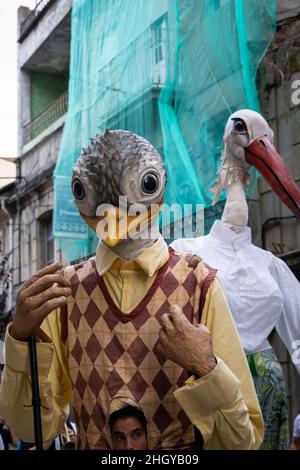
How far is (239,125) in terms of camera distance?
152 inches

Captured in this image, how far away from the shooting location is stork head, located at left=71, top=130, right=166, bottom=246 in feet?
7.81

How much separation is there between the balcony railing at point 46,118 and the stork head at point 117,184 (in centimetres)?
1263

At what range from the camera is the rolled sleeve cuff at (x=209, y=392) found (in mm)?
2119

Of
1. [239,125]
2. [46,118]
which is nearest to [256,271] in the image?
[239,125]

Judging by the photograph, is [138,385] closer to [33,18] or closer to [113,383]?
[113,383]

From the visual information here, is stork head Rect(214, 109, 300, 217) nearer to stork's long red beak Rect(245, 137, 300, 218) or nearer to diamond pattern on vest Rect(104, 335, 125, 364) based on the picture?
stork's long red beak Rect(245, 137, 300, 218)

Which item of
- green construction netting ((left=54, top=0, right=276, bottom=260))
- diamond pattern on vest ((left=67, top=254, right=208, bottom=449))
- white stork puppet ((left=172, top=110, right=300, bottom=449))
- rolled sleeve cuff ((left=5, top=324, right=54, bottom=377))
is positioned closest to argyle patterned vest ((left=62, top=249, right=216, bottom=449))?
diamond pattern on vest ((left=67, top=254, right=208, bottom=449))

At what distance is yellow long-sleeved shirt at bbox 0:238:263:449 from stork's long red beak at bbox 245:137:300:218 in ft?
4.42

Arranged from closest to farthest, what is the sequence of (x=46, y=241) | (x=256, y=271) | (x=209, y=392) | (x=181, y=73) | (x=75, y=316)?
1. (x=209, y=392)
2. (x=75, y=316)
3. (x=256, y=271)
4. (x=181, y=73)
5. (x=46, y=241)

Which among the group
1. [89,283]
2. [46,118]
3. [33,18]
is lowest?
[89,283]

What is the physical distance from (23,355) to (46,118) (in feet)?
Result: 46.0

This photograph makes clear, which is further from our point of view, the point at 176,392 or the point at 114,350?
the point at 114,350

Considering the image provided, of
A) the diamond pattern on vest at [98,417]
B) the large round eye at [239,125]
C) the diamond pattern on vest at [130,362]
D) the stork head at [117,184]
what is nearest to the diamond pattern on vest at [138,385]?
the diamond pattern on vest at [130,362]

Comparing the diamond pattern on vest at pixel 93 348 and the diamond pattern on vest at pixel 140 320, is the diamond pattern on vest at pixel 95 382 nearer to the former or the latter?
the diamond pattern on vest at pixel 93 348
